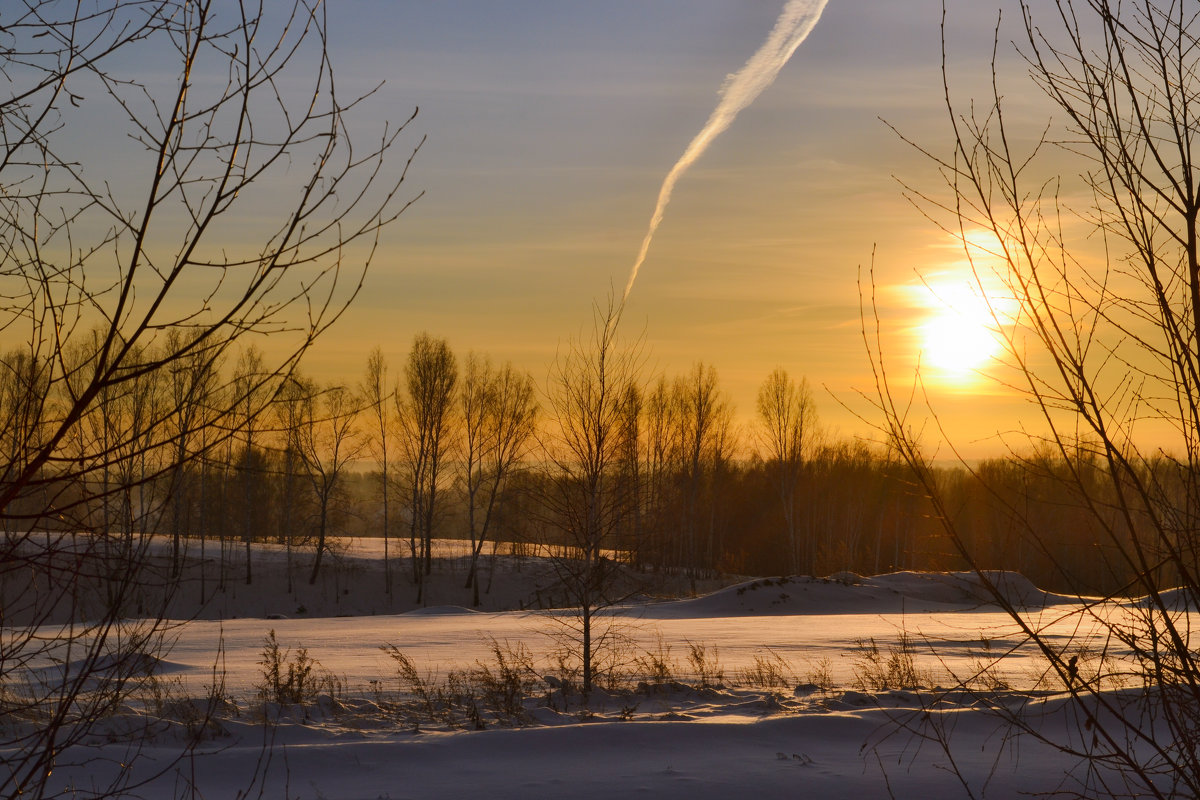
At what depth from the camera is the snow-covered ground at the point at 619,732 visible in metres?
6.50

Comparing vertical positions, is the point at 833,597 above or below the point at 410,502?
below

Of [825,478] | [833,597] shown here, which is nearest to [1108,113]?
[833,597]

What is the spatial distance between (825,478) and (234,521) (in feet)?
120

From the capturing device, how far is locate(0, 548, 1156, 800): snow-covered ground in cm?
650

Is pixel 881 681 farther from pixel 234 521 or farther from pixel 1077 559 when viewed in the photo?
pixel 234 521

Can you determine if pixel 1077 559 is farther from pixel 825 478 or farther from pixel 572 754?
pixel 572 754

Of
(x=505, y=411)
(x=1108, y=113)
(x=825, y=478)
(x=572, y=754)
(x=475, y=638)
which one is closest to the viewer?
(x=1108, y=113)

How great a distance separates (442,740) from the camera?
8.01 meters

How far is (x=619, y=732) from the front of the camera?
796cm

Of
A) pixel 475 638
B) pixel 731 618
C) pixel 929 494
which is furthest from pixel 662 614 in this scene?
pixel 929 494

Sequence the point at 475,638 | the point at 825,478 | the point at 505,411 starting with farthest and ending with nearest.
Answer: the point at 825,478 → the point at 505,411 → the point at 475,638

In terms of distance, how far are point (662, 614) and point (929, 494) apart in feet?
88.5

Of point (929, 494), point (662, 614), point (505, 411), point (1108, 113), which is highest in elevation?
point (505, 411)

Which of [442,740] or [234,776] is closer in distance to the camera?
[234,776]
